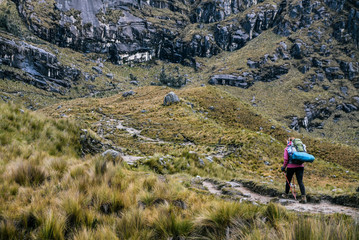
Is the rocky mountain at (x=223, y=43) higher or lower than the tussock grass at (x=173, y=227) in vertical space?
higher

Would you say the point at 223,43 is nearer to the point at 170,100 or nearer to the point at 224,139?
the point at 170,100

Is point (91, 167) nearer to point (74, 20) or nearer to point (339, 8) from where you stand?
point (74, 20)

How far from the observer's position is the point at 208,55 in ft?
550

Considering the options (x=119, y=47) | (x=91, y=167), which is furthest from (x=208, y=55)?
(x=91, y=167)

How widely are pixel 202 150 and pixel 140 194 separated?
52.2 ft

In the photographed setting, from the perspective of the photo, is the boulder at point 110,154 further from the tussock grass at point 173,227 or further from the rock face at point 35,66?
the rock face at point 35,66

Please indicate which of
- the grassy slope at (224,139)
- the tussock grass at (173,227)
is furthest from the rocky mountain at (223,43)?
the tussock grass at (173,227)

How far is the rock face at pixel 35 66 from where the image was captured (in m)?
84.4

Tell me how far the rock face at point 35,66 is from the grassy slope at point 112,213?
361ft

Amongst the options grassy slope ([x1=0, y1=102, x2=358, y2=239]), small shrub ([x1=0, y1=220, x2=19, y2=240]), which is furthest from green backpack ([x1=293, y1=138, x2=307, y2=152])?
small shrub ([x1=0, y1=220, x2=19, y2=240])

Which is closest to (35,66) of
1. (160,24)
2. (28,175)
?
(28,175)

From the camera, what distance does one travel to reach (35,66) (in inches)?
3649

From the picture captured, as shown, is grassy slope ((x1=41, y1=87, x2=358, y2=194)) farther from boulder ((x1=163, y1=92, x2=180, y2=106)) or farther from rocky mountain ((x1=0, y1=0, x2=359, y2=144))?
rocky mountain ((x1=0, y1=0, x2=359, y2=144))

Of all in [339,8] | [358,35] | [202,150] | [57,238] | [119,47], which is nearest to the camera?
[57,238]
